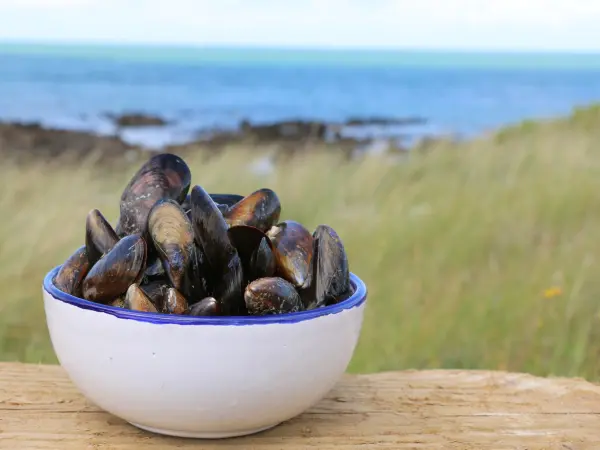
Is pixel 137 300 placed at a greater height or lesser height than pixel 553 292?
greater

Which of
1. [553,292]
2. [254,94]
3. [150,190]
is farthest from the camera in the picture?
[254,94]

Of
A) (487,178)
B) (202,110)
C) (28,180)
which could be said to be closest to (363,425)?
(487,178)

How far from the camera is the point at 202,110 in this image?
2327 cm

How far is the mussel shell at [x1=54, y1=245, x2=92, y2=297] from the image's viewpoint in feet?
3.62

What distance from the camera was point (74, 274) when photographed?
112 cm

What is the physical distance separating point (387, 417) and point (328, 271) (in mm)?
311

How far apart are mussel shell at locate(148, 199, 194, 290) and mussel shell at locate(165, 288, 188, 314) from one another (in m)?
0.03

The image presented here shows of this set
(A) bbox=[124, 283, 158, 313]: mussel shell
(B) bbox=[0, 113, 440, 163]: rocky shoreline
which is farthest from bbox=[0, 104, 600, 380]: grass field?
(B) bbox=[0, 113, 440, 163]: rocky shoreline

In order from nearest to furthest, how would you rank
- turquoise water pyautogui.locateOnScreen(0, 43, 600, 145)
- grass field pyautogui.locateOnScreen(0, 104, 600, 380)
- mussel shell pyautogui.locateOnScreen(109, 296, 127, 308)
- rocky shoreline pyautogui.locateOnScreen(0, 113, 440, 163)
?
mussel shell pyautogui.locateOnScreen(109, 296, 127, 308)
grass field pyautogui.locateOnScreen(0, 104, 600, 380)
rocky shoreline pyautogui.locateOnScreen(0, 113, 440, 163)
turquoise water pyautogui.locateOnScreen(0, 43, 600, 145)

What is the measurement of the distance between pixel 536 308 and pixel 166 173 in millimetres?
1704

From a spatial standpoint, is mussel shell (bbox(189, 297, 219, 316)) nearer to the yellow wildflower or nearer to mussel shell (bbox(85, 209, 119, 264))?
mussel shell (bbox(85, 209, 119, 264))

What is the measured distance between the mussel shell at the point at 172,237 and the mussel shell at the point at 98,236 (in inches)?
3.1

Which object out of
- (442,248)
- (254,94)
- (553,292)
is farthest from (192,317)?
(254,94)

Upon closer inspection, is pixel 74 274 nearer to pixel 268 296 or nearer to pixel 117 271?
pixel 117 271
